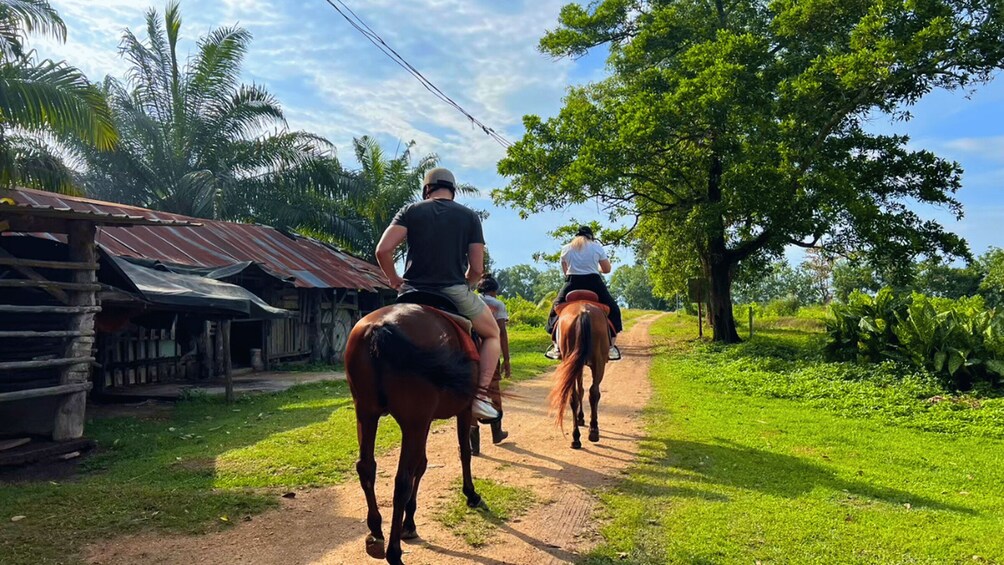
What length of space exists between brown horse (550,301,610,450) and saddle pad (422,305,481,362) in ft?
8.00

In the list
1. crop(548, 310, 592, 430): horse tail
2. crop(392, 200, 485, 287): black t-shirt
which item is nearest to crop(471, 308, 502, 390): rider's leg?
crop(392, 200, 485, 287): black t-shirt

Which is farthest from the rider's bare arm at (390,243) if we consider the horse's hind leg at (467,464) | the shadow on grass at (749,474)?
the shadow on grass at (749,474)

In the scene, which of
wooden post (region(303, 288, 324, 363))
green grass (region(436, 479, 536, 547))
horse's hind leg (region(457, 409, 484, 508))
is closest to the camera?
green grass (region(436, 479, 536, 547))

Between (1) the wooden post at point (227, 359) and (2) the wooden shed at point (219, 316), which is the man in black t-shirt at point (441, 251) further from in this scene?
(1) the wooden post at point (227, 359)

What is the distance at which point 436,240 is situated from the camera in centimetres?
434

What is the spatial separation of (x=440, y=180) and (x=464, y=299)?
3.13ft

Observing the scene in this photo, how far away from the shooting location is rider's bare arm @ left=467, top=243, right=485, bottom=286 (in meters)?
4.51

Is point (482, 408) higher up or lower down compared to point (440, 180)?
lower down

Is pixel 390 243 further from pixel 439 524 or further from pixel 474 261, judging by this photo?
pixel 439 524

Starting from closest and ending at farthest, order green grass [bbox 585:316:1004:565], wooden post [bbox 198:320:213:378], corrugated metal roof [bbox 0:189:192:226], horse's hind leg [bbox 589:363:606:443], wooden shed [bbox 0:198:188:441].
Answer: green grass [bbox 585:316:1004:565]
corrugated metal roof [bbox 0:189:192:226]
wooden shed [bbox 0:198:188:441]
horse's hind leg [bbox 589:363:606:443]
wooden post [bbox 198:320:213:378]

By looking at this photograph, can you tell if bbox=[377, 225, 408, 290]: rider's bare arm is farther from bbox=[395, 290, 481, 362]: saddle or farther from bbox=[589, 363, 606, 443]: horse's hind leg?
bbox=[589, 363, 606, 443]: horse's hind leg

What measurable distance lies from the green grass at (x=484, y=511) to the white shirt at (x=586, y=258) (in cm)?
319

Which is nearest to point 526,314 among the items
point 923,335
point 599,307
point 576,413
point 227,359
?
point 923,335

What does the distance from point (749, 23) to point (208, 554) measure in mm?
20975
